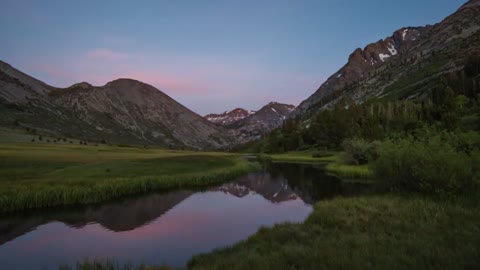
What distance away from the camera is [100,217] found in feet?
104

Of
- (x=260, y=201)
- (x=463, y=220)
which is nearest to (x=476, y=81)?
(x=260, y=201)

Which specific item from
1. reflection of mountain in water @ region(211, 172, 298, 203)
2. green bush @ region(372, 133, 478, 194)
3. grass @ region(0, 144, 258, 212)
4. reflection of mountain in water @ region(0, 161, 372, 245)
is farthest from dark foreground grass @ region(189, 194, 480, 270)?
grass @ region(0, 144, 258, 212)

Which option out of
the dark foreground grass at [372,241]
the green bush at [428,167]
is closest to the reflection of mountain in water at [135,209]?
the green bush at [428,167]

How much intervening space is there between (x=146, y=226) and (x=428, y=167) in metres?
25.4

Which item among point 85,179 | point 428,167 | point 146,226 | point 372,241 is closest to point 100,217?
point 146,226

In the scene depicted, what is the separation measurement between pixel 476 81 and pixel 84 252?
199 metres

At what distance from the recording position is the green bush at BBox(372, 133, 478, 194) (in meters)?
26.8

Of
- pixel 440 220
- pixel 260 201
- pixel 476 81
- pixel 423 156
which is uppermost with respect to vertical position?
pixel 476 81

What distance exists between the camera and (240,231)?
1067 inches

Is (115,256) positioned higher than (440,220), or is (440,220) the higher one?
(440,220)

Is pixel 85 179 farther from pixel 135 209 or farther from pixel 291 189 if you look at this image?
pixel 291 189

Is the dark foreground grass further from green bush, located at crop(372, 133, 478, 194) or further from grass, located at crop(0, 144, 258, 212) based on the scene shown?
grass, located at crop(0, 144, 258, 212)

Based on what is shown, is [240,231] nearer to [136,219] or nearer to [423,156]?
Answer: [136,219]

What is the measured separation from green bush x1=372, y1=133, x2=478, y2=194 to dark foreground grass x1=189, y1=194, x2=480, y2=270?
2709mm
